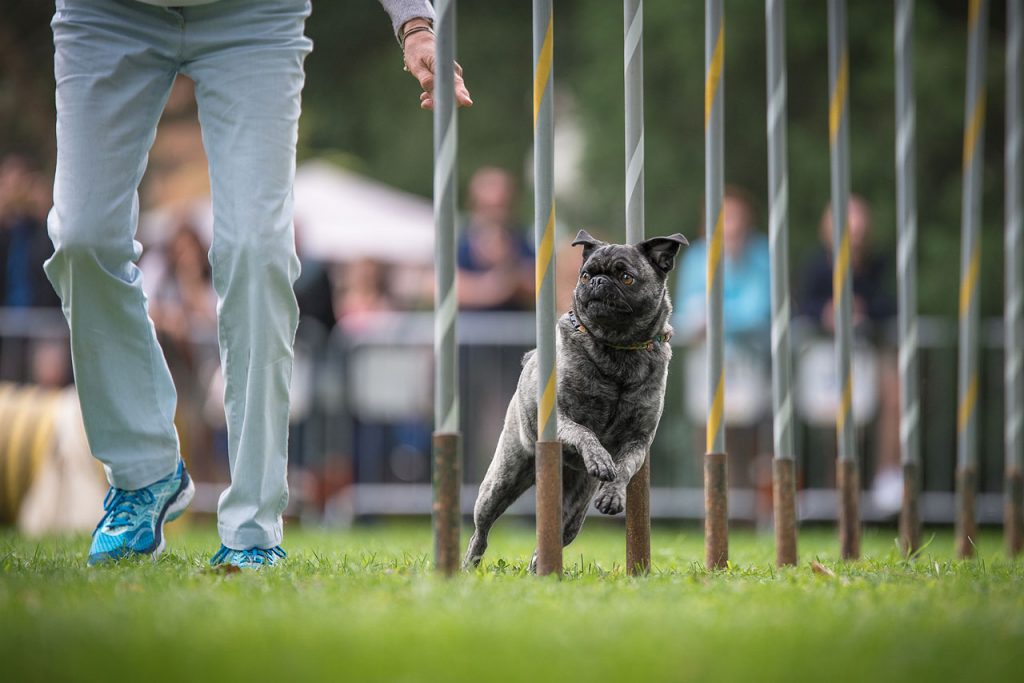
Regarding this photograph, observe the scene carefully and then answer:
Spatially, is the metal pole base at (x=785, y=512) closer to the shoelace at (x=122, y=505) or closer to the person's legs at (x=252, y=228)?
the person's legs at (x=252, y=228)

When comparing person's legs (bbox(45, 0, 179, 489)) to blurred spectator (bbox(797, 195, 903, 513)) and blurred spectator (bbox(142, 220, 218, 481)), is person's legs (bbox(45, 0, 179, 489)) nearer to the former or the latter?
blurred spectator (bbox(142, 220, 218, 481))

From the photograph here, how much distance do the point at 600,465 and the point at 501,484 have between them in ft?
2.37

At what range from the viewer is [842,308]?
6422 millimetres

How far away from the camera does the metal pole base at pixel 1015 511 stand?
7652 mm

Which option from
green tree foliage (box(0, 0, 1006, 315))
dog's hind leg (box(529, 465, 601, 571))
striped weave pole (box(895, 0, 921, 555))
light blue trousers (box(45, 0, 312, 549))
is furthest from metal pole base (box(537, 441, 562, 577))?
green tree foliage (box(0, 0, 1006, 315))

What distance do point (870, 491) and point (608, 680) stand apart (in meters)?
9.62

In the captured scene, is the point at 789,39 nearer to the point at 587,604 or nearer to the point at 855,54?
the point at 855,54

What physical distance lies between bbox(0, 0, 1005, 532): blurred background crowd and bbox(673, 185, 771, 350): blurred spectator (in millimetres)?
25

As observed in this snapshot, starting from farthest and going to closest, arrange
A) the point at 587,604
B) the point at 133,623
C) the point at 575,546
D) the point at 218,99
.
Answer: the point at 575,546 < the point at 218,99 < the point at 587,604 < the point at 133,623

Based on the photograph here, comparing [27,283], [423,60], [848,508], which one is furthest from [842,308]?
[27,283]

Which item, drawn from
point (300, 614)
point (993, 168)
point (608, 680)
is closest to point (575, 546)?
point (300, 614)

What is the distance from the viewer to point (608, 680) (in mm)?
2811

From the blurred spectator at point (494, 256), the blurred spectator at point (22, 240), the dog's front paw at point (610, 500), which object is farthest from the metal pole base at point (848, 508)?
the blurred spectator at point (22, 240)

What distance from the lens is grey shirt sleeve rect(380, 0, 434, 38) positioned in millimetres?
4711
